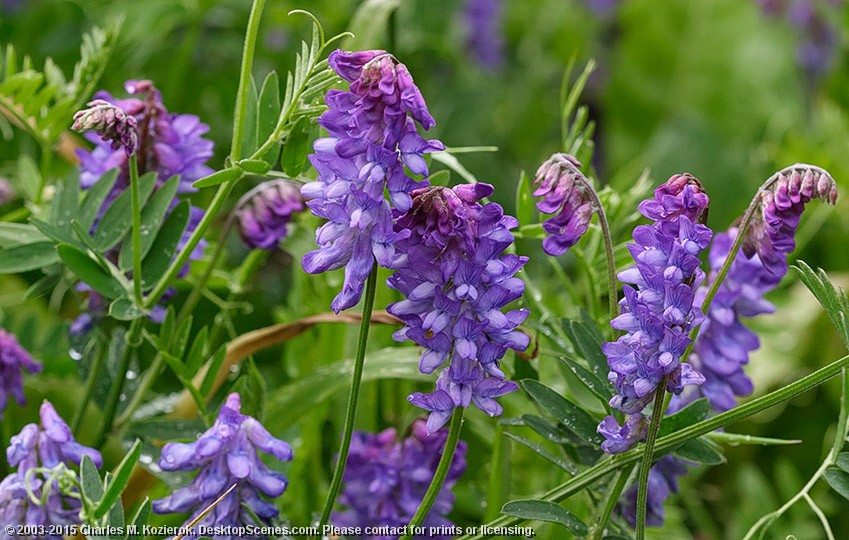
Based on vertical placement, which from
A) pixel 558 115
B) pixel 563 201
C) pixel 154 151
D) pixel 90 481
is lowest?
pixel 558 115

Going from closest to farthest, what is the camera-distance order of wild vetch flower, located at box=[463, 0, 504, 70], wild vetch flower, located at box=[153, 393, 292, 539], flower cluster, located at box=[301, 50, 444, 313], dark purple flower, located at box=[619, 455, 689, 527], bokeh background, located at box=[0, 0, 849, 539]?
1. flower cluster, located at box=[301, 50, 444, 313]
2. wild vetch flower, located at box=[153, 393, 292, 539]
3. dark purple flower, located at box=[619, 455, 689, 527]
4. bokeh background, located at box=[0, 0, 849, 539]
5. wild vetch flower, located at box=[463, 0, 504, 70]

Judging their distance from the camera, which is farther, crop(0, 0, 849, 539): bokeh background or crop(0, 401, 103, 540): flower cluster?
crop(0, 0, 849, 539): bokeh background

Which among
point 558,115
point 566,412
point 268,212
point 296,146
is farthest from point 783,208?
point 558,115

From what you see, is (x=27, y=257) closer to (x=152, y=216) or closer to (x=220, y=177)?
(x=152, y=216)

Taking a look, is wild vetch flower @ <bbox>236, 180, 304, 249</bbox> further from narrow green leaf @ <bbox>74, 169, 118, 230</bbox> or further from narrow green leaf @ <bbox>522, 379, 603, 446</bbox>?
narrow green leaf @ <bbox>522, 379, 603, 446</bbox>

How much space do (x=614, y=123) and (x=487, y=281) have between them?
6.90 feet

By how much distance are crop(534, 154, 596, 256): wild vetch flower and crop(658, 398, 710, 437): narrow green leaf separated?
155mm

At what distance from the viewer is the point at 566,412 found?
31.5 inches

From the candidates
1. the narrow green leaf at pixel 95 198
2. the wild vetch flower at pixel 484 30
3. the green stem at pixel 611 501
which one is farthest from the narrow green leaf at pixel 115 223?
the wild vetch flower at pixel 484 30

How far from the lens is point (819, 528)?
1577 millimetres

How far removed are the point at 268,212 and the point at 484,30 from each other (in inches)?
64.4

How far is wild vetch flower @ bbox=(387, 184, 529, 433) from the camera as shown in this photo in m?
0.67

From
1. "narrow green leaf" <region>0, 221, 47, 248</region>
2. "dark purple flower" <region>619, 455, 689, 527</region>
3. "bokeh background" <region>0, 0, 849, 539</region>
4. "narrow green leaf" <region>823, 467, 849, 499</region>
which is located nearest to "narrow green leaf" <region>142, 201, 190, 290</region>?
"narrow green leaf" <region>0, 221, 47, 248</region>

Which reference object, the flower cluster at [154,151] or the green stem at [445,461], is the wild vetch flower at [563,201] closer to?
the green stem at [445,461]
